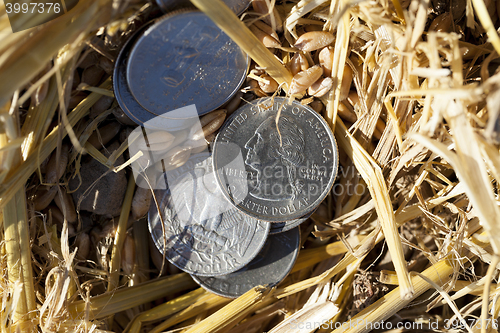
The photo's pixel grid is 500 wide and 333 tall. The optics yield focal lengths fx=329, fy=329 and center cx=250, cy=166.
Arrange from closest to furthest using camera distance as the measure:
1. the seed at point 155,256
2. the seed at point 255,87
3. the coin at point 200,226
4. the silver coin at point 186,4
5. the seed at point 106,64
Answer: the silver coin at point 186,4
the seed at point 106,64
the seed at point 255,87
the coin at point 200,226
the seed at point 155,256

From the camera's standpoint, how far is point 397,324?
65.9 inches

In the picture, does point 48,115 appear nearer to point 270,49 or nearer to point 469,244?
point 270,49

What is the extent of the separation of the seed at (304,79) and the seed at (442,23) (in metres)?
0.47

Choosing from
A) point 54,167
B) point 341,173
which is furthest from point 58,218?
point 341,173

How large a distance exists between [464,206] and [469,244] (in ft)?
0.55

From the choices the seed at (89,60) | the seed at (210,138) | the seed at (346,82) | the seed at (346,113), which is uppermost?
→ the seed at (89,60)

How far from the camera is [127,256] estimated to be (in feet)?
5.14

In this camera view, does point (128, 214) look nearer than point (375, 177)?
No

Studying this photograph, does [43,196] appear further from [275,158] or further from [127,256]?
[275,158]

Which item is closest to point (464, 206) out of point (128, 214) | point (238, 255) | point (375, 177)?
point (375, 177)

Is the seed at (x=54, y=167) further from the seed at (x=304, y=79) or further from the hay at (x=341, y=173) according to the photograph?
the seed at (x=304, y=79)

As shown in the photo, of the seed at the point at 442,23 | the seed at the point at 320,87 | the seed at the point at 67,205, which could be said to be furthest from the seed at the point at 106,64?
the seed at the point at 442,23

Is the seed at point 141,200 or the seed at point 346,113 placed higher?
the seed at point 141,200

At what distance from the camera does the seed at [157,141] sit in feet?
4.50
